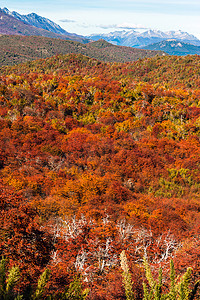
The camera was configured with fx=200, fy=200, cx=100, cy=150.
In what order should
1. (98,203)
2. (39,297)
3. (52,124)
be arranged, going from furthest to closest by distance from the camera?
(52,124), (98,203), (39,297)

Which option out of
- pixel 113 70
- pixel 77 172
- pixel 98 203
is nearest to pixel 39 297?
pixel 98 203

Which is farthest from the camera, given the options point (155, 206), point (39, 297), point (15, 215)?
point (155, 206)

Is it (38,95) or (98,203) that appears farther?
(38,95)

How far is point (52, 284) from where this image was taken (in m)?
9.22

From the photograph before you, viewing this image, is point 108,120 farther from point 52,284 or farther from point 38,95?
point 52,284

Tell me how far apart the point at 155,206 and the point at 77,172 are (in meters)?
14.4

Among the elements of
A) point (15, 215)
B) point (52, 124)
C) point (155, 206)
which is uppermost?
point (15, 215)

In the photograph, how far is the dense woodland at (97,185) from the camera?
10789 millimetres

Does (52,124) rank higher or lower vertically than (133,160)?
higher

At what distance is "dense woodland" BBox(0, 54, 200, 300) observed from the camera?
10.8 meters

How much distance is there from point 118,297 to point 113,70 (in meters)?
125

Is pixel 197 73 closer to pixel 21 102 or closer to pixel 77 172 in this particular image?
pixel 21 102

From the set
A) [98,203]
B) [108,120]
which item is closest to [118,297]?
[98,203]

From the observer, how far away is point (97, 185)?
94.1ft
